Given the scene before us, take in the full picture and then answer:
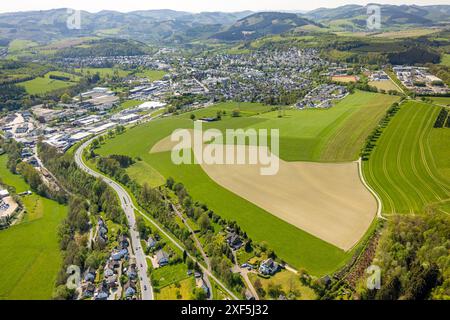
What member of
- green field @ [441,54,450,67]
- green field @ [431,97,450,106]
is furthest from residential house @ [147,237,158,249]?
green field @ [441,54,450,67]

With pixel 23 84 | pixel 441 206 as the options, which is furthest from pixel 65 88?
pixel 441 206

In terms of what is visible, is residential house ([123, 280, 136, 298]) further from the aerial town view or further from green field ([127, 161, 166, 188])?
green field ([127, 161, 166, 188])

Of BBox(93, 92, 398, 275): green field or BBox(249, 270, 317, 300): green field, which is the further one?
BBox(93, 92, 398, 275): green field

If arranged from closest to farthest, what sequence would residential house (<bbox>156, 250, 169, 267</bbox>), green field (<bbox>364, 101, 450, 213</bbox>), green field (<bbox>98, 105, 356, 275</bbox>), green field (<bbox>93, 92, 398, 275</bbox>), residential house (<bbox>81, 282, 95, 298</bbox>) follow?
residential house (<bbox>81, 282, 95, 298</bbox>)
green field (<bbox>98, 105, 356, 275</bbox>)
residential house (<bbox>156, 250, 169, 267</bbox>)
green field (<bbox>93, 92, 398, 275</bbox>)
green field (<bbox>364, 101, 450, 213</bbox>)

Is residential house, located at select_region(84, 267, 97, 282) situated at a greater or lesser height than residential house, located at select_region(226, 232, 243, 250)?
lesser

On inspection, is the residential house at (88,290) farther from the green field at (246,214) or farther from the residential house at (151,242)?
the green field at (246,214)

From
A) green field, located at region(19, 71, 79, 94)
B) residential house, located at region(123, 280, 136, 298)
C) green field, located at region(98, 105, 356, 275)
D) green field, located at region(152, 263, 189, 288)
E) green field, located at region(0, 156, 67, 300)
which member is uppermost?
green field, located at region(19, 71, 79, 94)

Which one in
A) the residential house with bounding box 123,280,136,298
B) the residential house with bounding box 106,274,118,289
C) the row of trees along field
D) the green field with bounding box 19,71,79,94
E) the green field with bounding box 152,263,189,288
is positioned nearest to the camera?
the row of trees along field
